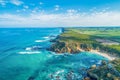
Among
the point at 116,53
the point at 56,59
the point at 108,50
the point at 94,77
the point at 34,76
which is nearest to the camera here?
the point at 94,77

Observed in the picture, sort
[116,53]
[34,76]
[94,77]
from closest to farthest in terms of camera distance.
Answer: [94,77] < [34,76] < [116,53]

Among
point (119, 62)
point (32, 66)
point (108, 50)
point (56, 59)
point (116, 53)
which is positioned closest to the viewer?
point (119, 62)

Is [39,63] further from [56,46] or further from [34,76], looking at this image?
[56,46]

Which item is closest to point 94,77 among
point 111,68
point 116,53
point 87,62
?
point 111,68

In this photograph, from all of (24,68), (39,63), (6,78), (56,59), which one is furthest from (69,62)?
(6,78)

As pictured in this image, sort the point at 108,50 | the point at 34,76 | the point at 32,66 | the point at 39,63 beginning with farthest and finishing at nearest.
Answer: the point at 108,50
the point at 39,63
the point at 32,66
the point at 34,76

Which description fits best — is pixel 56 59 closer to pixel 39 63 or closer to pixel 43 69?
pixel 39 63

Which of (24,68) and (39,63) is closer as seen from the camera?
(24,68)

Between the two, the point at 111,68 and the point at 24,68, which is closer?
the point at 111,68
